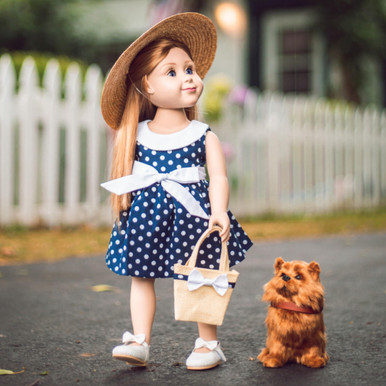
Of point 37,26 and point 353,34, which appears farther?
point 353,34

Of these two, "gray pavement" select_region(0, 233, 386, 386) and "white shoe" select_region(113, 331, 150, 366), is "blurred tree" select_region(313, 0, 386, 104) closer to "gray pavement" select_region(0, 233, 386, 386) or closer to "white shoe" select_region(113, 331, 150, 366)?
"gray pavement" select_region(0, 233, 386, 386)

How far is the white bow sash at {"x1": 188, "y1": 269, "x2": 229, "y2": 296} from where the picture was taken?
2357 millimetres

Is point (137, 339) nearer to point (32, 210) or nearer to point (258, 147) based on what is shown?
point (32, 210)

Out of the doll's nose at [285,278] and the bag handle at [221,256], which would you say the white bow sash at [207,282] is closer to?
the bag handle at [221,256]

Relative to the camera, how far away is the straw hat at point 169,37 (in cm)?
263

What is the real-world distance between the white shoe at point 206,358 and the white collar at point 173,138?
0.75 metres

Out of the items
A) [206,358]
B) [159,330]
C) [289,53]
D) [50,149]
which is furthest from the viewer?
[289,53]

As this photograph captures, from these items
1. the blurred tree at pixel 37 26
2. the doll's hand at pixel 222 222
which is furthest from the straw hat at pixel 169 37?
the blurred tree at pixel 37 26

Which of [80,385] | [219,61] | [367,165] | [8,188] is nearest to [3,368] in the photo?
[80,385]

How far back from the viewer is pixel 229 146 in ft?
27.5

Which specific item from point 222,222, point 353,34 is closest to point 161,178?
point 222,222

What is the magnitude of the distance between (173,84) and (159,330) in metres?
1.15

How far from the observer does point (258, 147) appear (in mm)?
8789

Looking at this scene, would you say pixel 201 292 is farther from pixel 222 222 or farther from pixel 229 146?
pixel 229 146
